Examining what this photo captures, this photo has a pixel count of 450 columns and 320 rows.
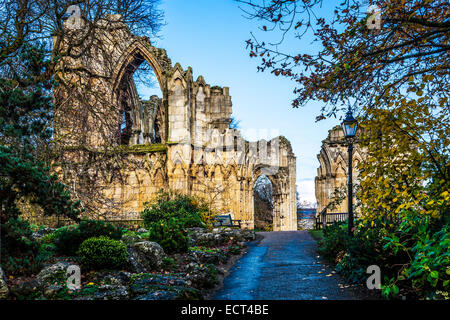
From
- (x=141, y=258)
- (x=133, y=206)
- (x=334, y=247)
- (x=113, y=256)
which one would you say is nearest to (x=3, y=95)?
(x=113, y=256)

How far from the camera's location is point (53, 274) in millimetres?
6883

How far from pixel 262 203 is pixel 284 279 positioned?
30410 mm

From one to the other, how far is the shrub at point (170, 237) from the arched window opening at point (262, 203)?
1006 inches

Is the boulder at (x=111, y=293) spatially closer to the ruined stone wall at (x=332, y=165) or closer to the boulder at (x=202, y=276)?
the boulder at (x=202, y=276)

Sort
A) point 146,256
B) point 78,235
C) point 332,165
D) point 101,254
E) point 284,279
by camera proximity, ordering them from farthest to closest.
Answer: point 332,165
point 146,256
point 78,235
point 284,279
point 101,254

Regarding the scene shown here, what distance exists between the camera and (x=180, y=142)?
19.0 m

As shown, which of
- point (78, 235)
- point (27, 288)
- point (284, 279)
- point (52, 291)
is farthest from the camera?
point (78, 235)

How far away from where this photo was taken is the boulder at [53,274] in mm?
6766

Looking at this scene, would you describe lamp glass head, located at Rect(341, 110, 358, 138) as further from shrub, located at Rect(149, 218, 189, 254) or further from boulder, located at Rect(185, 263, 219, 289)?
shrub, located at Rect(149, 218, 189, 254)

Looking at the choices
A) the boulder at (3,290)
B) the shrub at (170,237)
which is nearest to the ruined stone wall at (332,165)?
the shrub at (170,237)

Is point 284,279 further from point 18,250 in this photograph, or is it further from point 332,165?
point 332,165

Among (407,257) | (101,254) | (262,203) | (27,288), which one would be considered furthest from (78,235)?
(262,203)

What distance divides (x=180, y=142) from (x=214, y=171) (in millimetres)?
2368
